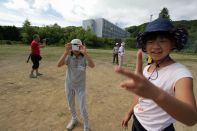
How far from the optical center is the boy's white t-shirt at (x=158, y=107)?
1819mm

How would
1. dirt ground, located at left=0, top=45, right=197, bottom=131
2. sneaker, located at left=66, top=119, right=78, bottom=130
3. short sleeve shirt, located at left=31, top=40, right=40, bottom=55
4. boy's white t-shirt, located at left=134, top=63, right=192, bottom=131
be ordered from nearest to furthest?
boy's white t-shirt, located at left=134, top=63, right=192, bottom=131
sneaker, located at left=66, top=119, right=78, bottom=130
dirt ground, located at left=0, top=45, right=197, bottom=131
short sleeve shirt, located at left=31, top=40, right=40, bottom=55

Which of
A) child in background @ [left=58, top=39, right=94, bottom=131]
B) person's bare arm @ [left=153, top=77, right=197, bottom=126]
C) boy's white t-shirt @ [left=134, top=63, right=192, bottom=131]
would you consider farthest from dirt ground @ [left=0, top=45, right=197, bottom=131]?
person's bare arm @ [left=153, top=77, right=197, bottom=126]

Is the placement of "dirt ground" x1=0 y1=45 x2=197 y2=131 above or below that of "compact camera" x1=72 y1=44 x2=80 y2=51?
below

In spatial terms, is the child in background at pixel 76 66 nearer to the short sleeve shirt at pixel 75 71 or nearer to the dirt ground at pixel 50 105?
the short sleeve shirt at pixel 75 71

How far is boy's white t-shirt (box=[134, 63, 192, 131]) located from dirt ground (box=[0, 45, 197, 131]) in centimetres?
341

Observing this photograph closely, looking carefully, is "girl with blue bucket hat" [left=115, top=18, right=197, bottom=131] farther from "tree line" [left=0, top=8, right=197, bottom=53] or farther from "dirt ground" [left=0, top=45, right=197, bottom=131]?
"tree line" [left=0, top=8, right=197, bottom=53]

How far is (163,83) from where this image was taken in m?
1.90

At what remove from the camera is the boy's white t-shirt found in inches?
71.6

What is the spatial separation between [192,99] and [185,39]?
26.1 inches

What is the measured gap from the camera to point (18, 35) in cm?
5822

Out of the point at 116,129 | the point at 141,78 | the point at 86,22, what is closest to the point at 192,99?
the point at 141,78

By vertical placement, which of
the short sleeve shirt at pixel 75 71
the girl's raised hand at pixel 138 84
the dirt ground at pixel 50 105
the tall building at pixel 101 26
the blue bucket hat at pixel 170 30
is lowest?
the dirt ground at pixel 50 105

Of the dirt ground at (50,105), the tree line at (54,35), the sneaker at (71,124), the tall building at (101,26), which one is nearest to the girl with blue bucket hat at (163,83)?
the sneaker at (71,124)

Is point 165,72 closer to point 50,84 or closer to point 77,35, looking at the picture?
point 50,84
